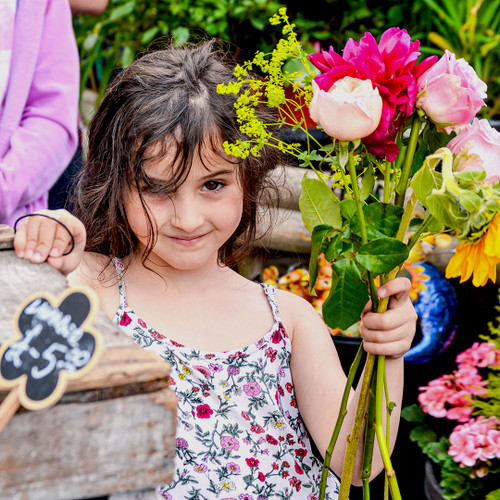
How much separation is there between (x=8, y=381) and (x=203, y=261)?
30.2 inches

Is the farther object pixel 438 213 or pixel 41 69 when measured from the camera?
pixel 41 69

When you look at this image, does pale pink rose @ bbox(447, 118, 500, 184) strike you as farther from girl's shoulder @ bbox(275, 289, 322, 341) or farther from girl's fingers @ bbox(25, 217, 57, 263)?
girl's shoulder @ bbox(275, 289, 322, 341)

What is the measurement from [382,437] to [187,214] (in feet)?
1.76

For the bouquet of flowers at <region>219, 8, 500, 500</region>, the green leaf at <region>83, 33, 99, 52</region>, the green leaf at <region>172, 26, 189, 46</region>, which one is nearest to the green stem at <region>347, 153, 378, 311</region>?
the bouquet of flowers at <region>219, 8, 500, 500</region>

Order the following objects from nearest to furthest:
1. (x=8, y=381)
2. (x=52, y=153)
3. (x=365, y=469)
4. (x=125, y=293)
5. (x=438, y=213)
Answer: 1. (x=8, y=381)
2. (x=438, y=213)
3. (x=365, y=469)
4. (x=125, y=293)
5. (x=52, y=153)

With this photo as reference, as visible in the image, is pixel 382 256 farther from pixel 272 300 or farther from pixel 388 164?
pixel 272 300

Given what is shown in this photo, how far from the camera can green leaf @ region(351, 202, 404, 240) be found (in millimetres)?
962

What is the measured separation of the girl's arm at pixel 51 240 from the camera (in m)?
0.86

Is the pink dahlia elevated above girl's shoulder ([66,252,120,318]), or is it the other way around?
the pink dahlia

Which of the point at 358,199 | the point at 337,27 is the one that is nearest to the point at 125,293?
the point at 358,199

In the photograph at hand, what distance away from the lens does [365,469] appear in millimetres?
1007

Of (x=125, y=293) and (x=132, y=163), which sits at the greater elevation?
(x=132, y=163)

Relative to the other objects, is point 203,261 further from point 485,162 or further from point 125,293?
point 485,162

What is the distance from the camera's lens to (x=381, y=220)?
0.97 meters
